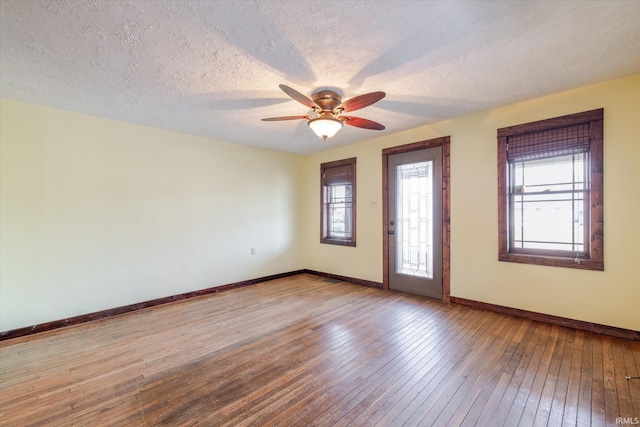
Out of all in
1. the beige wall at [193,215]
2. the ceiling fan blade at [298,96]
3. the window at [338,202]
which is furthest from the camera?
the window at [338,202]

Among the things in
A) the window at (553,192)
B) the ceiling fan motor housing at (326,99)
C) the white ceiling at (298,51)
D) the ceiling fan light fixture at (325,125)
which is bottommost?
the window at (553,192)

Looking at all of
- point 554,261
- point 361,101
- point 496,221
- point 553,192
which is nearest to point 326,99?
point 361,101

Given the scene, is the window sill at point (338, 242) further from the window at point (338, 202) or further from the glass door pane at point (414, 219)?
the glass door pane at point (414, 219)

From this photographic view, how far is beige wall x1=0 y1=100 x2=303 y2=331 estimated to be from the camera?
303 centimetres

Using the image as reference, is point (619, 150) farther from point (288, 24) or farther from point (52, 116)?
point (52, 116)

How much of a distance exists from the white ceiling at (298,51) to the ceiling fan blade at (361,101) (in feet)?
0.82

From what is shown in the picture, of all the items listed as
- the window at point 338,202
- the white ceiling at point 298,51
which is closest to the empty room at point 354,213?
the white ceiling at point 298,51

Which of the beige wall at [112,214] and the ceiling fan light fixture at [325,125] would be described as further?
the beige wall at [112,214]

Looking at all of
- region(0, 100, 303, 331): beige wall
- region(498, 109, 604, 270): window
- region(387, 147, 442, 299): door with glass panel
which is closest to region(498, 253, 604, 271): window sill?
region(498, 109, 604, 270): window

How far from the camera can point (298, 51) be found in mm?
2139

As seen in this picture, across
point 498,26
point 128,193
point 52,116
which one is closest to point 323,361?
point 498,26

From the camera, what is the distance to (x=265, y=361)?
2377mm

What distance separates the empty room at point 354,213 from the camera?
1.83 m

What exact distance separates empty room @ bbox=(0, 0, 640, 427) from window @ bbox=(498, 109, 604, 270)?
24 mm
